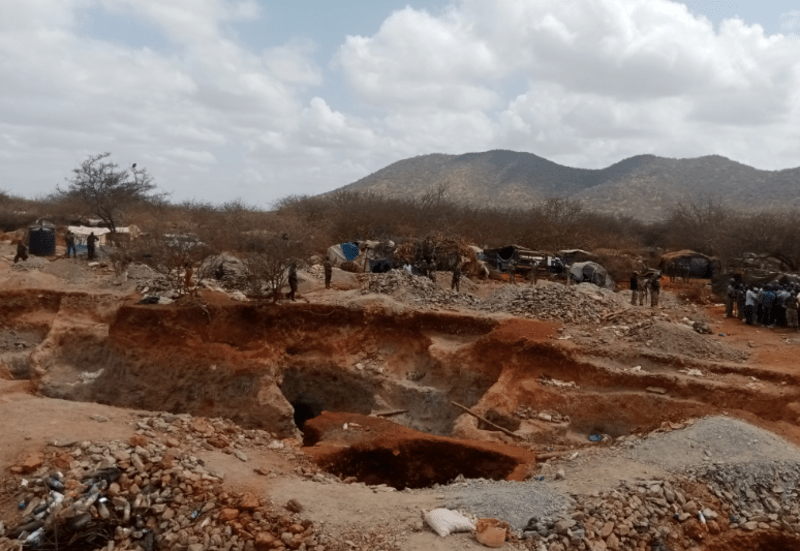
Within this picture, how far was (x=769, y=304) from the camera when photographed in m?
17.8

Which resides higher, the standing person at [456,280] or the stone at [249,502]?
the standing person at [456,280]

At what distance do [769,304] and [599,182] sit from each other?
6467 centimetres

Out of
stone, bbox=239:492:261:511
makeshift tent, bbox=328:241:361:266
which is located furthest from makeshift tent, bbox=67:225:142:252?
stone, bbox=239:492:261:511

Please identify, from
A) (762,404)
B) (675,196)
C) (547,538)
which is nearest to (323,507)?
(547,538)

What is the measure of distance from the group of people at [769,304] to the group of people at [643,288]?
8.38 ft

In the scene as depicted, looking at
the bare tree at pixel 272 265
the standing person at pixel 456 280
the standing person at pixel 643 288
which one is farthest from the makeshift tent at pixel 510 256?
the bare tree at pixel 272 265

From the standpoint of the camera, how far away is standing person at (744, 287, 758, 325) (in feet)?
59.6

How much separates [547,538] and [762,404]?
23.7ft

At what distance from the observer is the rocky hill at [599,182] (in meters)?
69.2

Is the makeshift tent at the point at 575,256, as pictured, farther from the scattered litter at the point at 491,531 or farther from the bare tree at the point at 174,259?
the scattered litter at the point at 491,531

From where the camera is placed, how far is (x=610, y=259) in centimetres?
2873

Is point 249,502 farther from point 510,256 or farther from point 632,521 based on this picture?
point 510,256

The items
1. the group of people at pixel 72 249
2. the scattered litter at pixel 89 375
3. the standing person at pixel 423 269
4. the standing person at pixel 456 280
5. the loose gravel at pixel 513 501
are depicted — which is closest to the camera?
the loose gravel at pixel 513 501

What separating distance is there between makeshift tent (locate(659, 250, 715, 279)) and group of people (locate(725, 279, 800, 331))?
1024 centimetres
